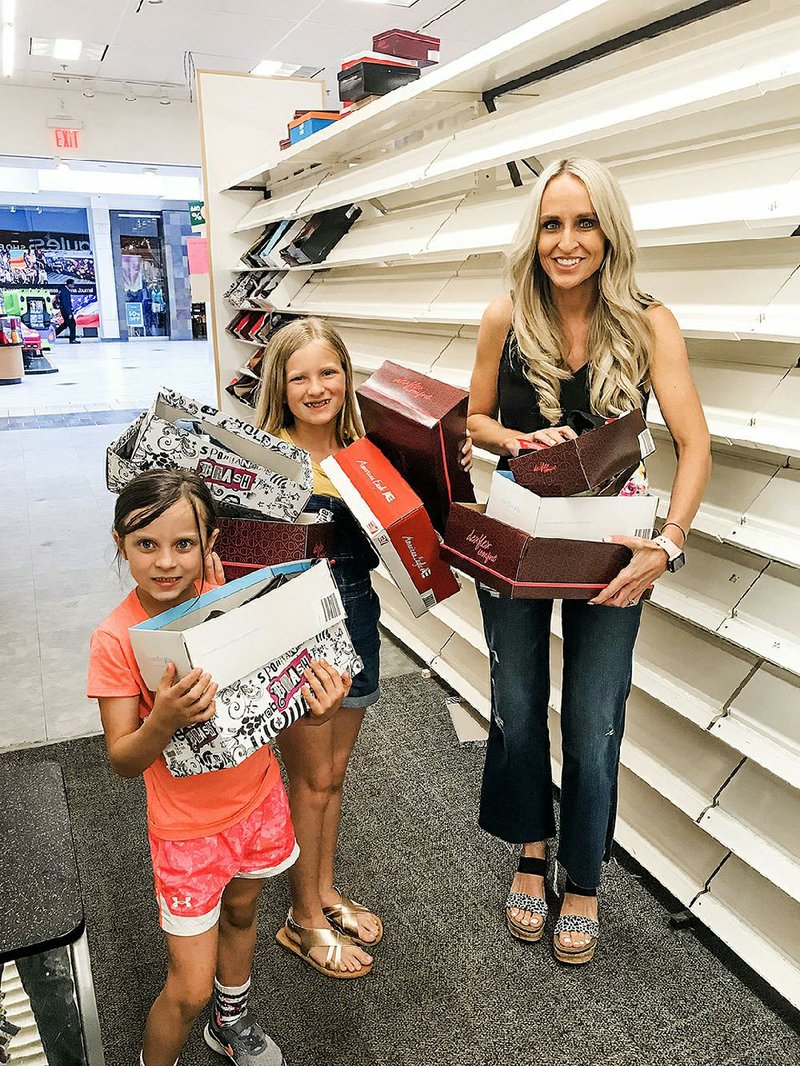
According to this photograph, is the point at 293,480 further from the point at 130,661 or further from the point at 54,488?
the point at 54,488

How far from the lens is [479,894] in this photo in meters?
2.12

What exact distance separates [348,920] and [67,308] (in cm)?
2235

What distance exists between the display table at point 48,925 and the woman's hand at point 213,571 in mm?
396

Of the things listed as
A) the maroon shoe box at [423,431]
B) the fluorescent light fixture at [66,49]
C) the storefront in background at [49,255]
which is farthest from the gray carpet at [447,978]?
the storefront in background at [49,255]

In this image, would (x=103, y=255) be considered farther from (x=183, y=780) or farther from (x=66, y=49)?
(x=183, y=780)

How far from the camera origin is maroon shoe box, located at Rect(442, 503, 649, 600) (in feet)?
5.06

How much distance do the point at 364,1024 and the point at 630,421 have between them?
51.6 inches

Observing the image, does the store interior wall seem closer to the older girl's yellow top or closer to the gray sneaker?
the older girl's yellow top

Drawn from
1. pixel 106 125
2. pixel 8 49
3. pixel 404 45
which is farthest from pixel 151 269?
pixel 404 45

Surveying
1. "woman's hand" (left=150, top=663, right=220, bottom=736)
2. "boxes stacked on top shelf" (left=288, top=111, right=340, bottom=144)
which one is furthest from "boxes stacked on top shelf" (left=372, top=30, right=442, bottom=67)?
"woman's hand" (left=150, top=663, right=220, bottom=736)

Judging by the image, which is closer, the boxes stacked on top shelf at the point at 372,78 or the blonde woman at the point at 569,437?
the blonde woman at the point at 569,437

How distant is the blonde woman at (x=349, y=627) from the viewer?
1.66 meters

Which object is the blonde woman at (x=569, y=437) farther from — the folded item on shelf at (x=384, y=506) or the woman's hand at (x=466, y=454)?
the folded item on shelf at (x=384, y=506)

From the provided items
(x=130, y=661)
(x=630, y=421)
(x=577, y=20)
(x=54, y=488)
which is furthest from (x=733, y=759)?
(x=54, y=488)
